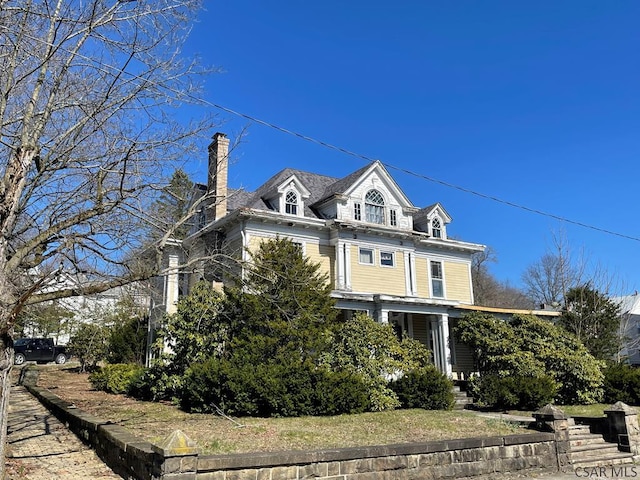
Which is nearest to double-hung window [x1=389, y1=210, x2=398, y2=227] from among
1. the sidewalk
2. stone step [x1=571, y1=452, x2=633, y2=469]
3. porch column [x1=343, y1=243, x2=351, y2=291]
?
porch column [x1=343, y1=243, x2=351, y2=291]

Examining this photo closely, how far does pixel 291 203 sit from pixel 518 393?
36.4ft

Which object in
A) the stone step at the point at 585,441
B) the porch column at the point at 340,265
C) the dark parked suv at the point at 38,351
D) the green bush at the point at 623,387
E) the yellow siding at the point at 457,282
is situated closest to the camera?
the stone step at the point at 585,441

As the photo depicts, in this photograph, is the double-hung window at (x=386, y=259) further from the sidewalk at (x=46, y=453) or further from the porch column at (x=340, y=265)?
the sidewalk at (x=46, y=453)

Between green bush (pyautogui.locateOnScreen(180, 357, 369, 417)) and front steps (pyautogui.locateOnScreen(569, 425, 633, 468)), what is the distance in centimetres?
498

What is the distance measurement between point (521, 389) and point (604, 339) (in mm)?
11206

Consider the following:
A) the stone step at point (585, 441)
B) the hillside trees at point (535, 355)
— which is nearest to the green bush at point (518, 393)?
the hillside trees at point (535, 355)

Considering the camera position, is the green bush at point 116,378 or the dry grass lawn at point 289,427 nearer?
the dry grass lawn at point 289,427

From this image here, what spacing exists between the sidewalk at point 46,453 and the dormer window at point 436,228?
17.9 meters

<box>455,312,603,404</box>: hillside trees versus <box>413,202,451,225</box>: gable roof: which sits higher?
<box>413,202,451,225</box>: gable roof

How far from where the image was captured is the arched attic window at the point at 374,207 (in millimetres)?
22734

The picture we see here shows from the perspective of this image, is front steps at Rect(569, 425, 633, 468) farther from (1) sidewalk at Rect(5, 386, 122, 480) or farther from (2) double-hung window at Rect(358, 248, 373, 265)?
(2) double-hung window at Rect(358, 248, 373, 265)

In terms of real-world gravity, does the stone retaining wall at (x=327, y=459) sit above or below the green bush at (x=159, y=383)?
below

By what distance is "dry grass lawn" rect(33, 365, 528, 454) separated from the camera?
910cm

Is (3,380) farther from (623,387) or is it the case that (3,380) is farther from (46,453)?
(623,387)
